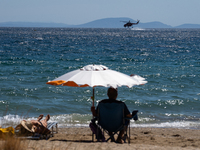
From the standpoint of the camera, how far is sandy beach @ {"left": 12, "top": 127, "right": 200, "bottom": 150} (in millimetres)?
5605

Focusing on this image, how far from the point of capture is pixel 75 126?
948 cm

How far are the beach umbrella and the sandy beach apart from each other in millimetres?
1208

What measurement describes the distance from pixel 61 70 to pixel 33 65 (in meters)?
3.15

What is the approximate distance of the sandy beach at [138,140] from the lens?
18.4ft

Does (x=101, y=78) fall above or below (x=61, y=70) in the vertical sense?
above

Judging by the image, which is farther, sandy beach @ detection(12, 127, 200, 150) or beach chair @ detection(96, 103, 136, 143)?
beach chair @ detection(96, 103, 136, 143)

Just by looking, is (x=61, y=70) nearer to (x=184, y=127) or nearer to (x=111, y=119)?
(x=184, y=127)

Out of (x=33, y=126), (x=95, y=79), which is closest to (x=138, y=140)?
(x=95, y=79)

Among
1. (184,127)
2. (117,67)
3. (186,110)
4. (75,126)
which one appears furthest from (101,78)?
(117,67)

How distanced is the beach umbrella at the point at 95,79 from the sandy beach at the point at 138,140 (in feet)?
3.96

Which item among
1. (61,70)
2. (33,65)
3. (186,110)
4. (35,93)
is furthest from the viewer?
(33,65)

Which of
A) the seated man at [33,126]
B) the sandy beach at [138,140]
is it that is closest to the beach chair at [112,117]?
the sandy beach at [138,140]

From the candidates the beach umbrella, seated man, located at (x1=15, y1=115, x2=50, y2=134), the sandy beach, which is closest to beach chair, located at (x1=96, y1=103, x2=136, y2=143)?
the sandy beach

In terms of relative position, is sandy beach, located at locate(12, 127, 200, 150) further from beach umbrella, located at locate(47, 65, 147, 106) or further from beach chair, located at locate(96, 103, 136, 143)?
beach umbrella, located at locate(47, 65, 147, 106)
